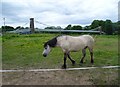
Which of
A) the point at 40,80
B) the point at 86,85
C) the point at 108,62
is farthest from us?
the point at 108,62

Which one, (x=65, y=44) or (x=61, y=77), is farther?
(x=65, y=44)

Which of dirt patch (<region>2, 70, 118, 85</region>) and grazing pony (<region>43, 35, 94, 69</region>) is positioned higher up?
grazing pony (<region>43, 35, 94, 69</region>)

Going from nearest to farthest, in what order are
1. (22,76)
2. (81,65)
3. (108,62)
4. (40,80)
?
(40,80) < (22,76) < (81,65) < (108,62)

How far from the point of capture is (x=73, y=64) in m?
6.56

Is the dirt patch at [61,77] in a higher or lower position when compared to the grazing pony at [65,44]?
lower

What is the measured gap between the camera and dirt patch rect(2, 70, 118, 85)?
16.0 ft

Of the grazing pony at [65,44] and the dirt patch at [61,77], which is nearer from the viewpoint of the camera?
the dirt patch at [61,77]

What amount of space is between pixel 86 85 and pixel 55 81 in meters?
0.67

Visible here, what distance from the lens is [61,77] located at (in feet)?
17.2

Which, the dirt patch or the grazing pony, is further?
the grazing pony

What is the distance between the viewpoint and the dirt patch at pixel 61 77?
487 cm

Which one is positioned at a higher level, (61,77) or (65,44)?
(65,44)

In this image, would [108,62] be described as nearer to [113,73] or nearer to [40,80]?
[113,73]

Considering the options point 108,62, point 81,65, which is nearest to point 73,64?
point 81,65
